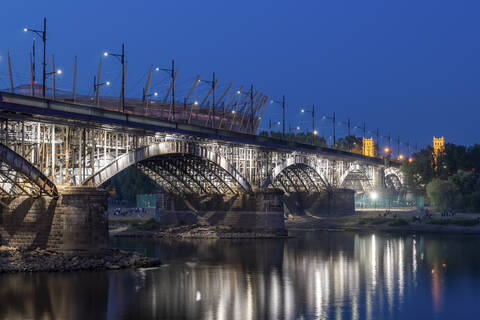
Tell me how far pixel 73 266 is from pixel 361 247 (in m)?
37.1

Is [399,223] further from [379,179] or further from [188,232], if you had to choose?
[379,179]

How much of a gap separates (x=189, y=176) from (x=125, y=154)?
2742 centimetres

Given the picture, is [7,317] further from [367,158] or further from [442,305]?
[367,158]

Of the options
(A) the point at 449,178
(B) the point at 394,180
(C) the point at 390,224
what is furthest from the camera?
(B) the point at 394,180

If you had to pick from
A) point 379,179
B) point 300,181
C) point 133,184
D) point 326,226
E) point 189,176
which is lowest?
point 326,226

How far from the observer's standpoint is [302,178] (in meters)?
127

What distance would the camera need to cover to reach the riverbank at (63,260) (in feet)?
175

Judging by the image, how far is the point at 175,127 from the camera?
76.9 m

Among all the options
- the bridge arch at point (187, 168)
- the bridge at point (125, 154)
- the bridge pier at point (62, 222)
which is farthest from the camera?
the bridge arch at point (187, 168)

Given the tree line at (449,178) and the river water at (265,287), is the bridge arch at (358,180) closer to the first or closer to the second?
the tree line at (449,178)

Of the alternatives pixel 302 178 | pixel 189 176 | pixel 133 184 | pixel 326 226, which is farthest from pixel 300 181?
pixel 133 184

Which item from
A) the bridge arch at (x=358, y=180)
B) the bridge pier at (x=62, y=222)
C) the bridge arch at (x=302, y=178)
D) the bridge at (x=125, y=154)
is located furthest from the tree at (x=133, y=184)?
the bridge pier at (x=62, y=222)

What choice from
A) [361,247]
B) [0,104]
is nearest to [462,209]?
[361,247]

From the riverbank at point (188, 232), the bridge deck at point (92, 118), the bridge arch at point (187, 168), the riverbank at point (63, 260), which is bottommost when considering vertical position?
the riverbank at point (63, 260)
